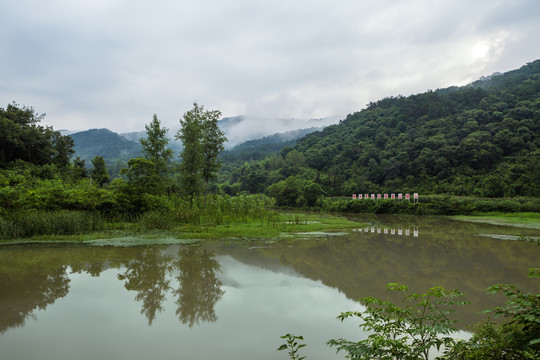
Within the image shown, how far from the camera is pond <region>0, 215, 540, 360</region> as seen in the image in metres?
4.10

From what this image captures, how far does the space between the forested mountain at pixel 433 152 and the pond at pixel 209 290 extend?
31.0 meters

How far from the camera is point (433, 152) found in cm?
4412

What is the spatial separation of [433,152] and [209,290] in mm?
44941

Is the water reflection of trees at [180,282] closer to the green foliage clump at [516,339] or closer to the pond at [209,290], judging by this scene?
the pond at [209,290]

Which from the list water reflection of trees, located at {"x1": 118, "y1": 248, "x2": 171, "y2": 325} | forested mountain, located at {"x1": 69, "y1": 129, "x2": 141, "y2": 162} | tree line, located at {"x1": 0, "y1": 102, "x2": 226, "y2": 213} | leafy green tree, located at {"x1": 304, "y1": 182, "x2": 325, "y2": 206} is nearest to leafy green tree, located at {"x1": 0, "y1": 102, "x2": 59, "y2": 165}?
tree line, located at {"x1": 0, "y1": 102, "x2": 226, "y2": 213}

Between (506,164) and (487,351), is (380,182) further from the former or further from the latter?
(487,351)

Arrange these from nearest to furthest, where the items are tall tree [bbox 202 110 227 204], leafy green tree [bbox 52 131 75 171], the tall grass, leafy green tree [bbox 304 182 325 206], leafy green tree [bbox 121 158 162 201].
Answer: the tall grass, leafy green tree [bbox 121 158 162 201], tall tree [bbox 202 110 227 204], leafy green tree [bbox 52 131 75 171], leafy green tree [bbox 304 182 325 206]

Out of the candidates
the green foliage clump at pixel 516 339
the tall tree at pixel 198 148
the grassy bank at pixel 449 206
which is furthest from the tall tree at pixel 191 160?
the grassy bank at pixel 449 206

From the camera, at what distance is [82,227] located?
12625mm

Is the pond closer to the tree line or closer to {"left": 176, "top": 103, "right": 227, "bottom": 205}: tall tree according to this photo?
the tree line

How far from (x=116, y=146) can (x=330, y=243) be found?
151 meters

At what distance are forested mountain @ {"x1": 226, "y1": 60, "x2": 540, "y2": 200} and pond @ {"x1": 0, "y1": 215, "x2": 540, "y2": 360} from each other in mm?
30963

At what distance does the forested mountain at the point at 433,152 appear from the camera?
38312 millimetres

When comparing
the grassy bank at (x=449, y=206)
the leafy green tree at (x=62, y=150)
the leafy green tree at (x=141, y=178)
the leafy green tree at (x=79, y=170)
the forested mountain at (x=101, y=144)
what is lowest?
the grassy bank at (x=449, y=206)
